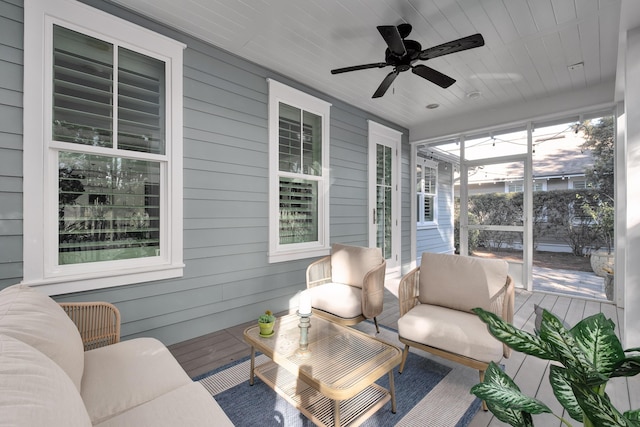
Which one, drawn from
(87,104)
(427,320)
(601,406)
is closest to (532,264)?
(427,320)

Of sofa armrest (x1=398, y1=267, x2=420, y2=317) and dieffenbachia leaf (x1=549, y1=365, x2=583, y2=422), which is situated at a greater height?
dieffenbachia leaf (x1=549, y1=365, x2=583, y2=422)

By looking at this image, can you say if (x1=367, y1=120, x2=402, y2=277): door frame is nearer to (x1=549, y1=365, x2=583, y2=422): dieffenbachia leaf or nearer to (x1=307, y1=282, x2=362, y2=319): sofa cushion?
(x1=307, y1=282, x2=362, y2=319): sofa cushion

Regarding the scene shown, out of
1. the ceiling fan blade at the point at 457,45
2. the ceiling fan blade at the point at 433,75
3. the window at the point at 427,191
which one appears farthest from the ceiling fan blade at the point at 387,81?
the window at the point at 427,191

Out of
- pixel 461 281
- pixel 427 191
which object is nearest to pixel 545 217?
pixel 427 191

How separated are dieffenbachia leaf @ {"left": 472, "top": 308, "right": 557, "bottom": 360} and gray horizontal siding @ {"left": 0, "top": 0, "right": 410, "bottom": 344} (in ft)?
8.84

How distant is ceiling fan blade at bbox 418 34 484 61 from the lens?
212 cm

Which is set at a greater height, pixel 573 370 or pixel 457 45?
pixel 457 45

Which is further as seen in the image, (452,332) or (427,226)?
(427,226)

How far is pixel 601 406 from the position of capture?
24.1 inches

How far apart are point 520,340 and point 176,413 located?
4.32ft

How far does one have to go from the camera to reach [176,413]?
122cm

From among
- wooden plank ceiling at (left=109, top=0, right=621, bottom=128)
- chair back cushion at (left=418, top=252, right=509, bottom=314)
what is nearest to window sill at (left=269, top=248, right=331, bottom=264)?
chair back cushion at (left=418, top=252, right=509, bottom=314)

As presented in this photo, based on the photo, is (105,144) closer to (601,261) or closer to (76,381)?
(76,381)

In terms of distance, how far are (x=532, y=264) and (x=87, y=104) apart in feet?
19.1
